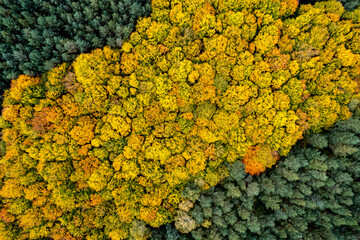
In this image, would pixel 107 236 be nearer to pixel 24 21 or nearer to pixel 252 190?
pixel 252 190

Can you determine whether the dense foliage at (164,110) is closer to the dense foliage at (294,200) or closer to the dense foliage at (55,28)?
the dense foliage at (55,28)

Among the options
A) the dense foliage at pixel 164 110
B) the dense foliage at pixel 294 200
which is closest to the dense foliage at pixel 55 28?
the dense foliage at pixel 164 110

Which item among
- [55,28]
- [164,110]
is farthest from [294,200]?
[55,28]

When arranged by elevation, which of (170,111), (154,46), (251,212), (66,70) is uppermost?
(154,46)

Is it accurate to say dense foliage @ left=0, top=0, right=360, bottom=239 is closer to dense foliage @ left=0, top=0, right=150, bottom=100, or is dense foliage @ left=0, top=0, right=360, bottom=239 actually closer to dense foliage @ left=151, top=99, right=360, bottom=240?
dense foliage @ left=0, top=0, right=150, bottom=100

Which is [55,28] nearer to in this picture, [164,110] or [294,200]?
[164,110]

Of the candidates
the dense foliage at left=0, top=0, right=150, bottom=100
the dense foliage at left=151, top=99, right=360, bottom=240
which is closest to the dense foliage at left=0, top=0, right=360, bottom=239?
the dense foliage at left=0, top=0, right=150, bottom=100

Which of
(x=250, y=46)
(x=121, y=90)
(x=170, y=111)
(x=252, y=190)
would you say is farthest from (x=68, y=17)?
(x=252, y=190)
